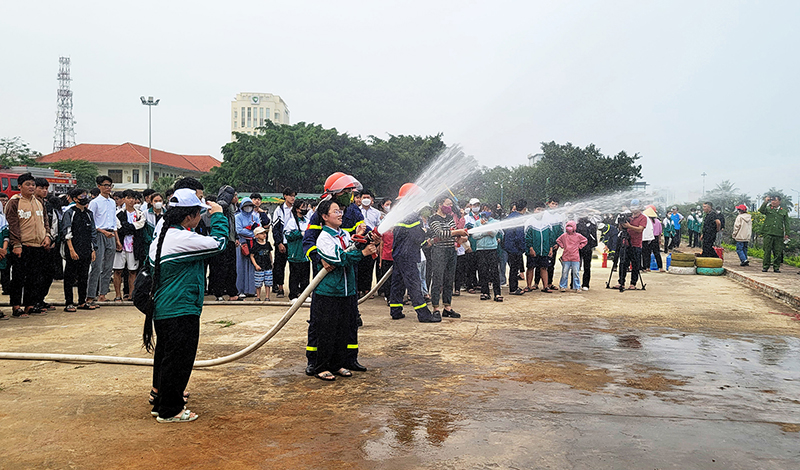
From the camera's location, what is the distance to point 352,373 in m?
6.05

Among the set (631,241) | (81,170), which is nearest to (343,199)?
(631,241)

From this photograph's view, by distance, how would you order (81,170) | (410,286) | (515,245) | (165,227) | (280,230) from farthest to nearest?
(81,170)
(515,245)
(280,230)
(410,286)
(165,227)

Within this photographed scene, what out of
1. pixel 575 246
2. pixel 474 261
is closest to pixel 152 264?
pixel 474 261

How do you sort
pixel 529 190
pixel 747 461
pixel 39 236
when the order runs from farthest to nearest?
pixel 529 190, pixel 39 236, pixel 747 461

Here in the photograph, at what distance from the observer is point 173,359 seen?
465cm

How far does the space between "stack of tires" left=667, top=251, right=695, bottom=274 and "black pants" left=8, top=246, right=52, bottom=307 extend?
1520 centimetres

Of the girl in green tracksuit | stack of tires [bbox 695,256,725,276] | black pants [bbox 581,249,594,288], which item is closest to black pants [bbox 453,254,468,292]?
black pants [bbox 581,249,594,288]

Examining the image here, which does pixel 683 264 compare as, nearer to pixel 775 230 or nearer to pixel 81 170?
pixel 775 230

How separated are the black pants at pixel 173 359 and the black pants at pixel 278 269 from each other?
6834mm

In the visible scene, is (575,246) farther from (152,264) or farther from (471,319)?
(152,264)

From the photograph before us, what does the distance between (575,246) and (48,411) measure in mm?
10271

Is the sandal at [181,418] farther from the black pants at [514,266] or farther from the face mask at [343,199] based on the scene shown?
the black pants at [514,266]

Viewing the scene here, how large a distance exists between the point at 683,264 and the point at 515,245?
717 cm

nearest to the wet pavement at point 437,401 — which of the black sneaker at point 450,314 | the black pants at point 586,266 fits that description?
the black sneaker at point 450,314
